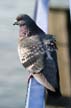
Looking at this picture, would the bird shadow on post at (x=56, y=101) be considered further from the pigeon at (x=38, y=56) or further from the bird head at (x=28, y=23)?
the bird head at (x=28, y=23)

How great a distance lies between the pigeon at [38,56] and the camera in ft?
11.6

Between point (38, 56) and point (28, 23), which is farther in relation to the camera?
point (28, 23)

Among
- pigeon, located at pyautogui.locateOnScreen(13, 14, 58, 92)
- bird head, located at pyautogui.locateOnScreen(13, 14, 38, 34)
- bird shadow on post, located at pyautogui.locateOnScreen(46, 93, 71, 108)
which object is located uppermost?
bird head, located at pyautogui.locateOnScreen(13, 14, 38, 34)

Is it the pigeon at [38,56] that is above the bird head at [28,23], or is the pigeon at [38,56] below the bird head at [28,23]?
below

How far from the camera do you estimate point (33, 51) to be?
374 centimetres

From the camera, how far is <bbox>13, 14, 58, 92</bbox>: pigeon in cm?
355

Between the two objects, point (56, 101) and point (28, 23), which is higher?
point (28, 23)

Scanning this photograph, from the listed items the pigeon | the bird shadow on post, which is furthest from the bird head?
the bird shadow on post

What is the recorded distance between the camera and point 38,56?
12.0ft

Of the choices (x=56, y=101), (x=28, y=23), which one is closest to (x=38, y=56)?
(x=56, y=101)

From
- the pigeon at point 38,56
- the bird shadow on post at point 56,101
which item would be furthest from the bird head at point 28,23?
the bird shadow on post at point 56,101

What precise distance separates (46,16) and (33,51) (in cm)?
105

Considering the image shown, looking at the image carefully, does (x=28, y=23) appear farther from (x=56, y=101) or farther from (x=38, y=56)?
(x=56, y=101)

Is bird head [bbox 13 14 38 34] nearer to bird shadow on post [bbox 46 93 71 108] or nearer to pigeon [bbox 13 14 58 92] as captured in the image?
pigeon [bbox 13 14 58 92]
